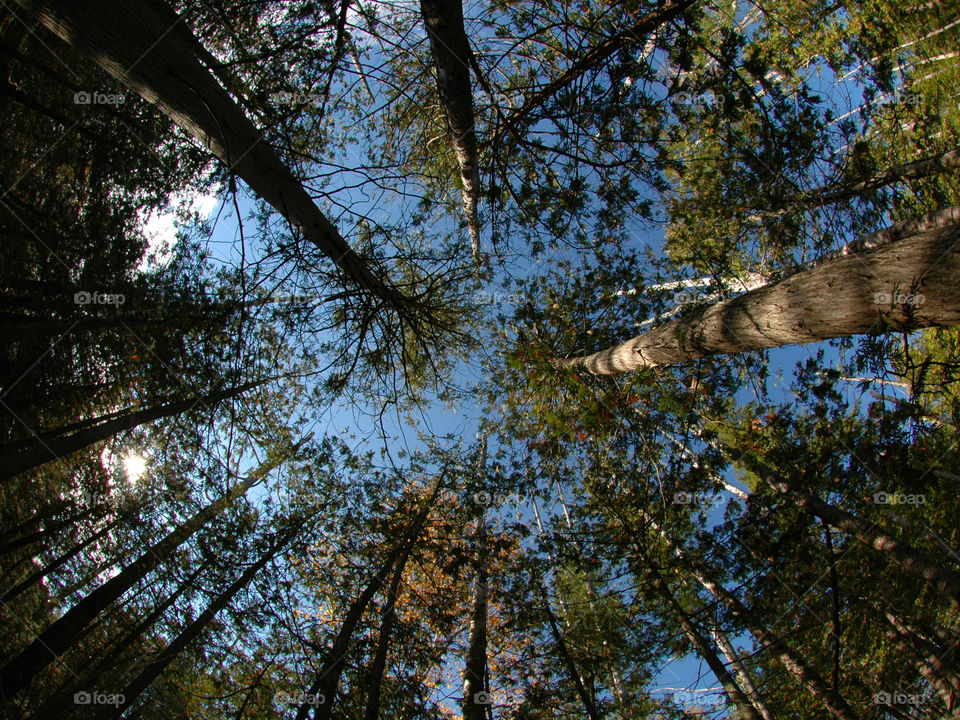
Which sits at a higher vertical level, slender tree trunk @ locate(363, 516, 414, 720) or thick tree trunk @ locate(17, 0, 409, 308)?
thick tree trunk @ locate(17, 0, 409, 308)

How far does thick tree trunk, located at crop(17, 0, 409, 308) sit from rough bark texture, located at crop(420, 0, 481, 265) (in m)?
1.52

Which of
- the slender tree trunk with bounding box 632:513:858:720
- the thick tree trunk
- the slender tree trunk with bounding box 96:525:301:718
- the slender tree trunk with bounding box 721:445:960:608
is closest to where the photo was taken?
the thick tree trunk

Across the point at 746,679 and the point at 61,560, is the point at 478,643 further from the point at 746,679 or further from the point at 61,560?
the point at 61,560

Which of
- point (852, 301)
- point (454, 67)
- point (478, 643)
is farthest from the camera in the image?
point (478, 643)

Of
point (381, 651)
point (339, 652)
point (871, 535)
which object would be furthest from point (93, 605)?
point (871, 535)

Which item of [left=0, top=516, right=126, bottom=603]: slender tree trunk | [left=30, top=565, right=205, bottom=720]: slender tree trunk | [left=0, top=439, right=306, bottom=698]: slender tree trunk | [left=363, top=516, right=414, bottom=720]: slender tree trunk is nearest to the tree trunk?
[left=363, top=516, right=414, bottom=720]: slender tree trunk

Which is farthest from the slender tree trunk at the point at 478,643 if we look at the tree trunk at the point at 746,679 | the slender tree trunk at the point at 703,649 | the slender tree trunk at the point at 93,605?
the tree trunk at the point at 746,679

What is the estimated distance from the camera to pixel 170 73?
7.12 feet

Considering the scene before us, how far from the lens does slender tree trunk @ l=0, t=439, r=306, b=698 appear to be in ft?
13.5

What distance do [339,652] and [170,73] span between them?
5180 mm

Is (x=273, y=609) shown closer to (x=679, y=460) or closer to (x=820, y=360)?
(x=679, y=460)

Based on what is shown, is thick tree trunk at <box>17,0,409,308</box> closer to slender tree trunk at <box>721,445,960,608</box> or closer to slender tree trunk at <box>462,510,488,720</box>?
slender tree trunk at <box>462,510,488,720</box>

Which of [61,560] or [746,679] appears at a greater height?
[746,679]

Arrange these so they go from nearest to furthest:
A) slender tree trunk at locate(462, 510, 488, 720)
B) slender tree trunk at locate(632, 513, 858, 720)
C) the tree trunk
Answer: slender tree trunk at locate(632, 513, 858, 720), slender tree trunk at locate(462, 510, 488, 720), the tree trunk
